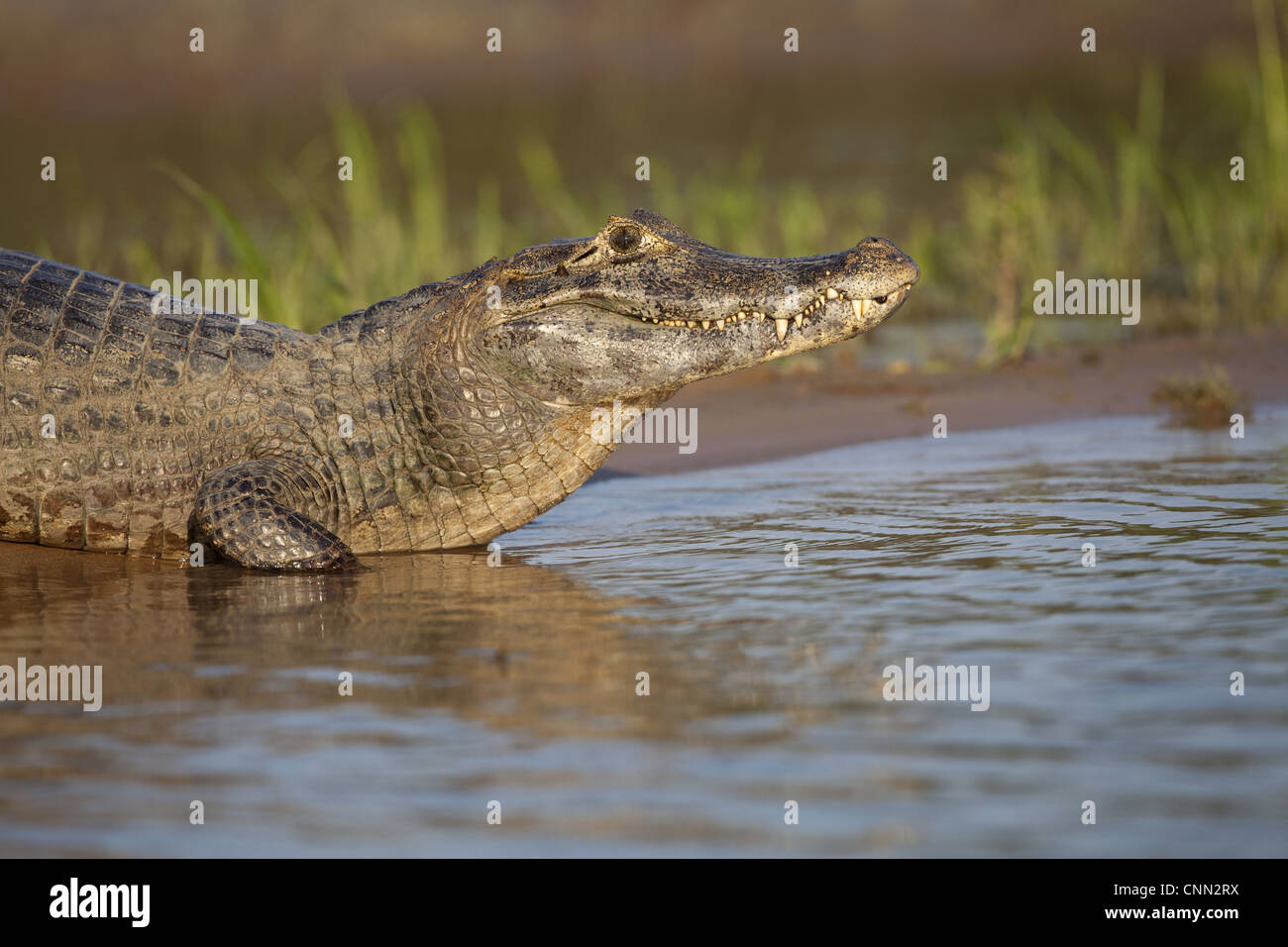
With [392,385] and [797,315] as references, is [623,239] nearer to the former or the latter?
[797,315]

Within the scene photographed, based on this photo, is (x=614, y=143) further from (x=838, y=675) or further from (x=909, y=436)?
(x=838, y=675)

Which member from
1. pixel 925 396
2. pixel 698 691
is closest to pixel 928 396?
pixel 925 396

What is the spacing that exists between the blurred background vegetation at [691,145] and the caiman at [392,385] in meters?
1.67

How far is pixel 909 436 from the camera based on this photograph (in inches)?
304

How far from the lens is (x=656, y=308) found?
533cm

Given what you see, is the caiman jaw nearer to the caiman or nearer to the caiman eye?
the caiman

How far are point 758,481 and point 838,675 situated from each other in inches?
125

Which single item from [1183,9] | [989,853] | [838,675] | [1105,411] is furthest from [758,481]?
[1183,9]

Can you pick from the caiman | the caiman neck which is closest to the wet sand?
the caiman neck

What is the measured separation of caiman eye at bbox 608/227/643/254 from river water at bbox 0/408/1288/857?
3.41 ft

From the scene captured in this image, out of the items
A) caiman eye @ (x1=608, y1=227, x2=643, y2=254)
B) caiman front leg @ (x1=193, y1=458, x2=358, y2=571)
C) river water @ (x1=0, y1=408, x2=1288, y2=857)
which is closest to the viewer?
river water @ (x1=0, y1=408, x2=1288, y2=857)

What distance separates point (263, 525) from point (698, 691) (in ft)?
6.97

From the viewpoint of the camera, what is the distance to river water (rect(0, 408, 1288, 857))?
9.03ft

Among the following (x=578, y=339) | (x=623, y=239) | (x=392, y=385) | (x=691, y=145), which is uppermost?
(x=691, y=145)
